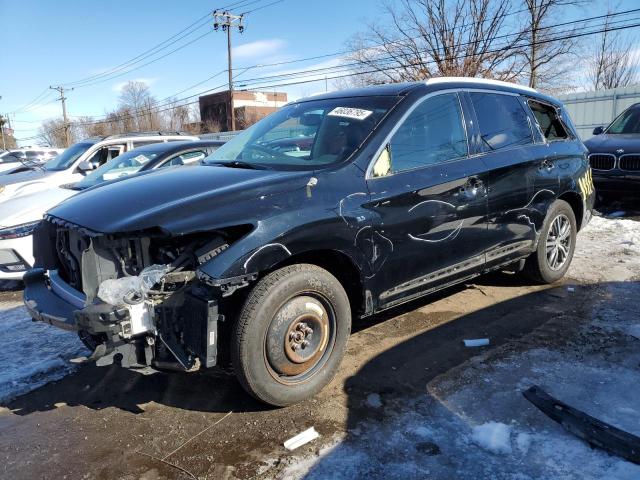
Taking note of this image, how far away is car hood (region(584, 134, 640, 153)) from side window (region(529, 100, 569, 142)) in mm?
4304

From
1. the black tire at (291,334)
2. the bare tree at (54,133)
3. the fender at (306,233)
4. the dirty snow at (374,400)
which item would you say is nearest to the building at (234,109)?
the bare tree at (54,133)

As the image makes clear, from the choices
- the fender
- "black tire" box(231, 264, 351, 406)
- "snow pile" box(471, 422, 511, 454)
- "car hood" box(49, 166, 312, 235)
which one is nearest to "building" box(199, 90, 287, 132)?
"car hood" box(49, 166, 312, 235)

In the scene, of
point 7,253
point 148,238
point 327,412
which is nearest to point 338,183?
point 148,238

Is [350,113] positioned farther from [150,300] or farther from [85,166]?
[85,166]

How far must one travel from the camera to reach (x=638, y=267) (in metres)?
5.95

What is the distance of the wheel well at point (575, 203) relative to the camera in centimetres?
523

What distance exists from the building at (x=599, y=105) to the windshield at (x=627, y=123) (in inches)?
271

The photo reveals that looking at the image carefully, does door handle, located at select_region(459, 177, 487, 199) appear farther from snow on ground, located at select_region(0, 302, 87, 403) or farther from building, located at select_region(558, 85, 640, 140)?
building, located at select_region(558, 85, 640, 140)

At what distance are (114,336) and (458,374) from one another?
2216 millimetres

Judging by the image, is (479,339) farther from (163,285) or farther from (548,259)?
(163,285)

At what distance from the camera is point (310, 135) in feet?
12.7

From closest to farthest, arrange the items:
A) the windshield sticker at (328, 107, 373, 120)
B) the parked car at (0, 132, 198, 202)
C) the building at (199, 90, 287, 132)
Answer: the windshield sticker at (328, 107, 373, 120)
the parked car at (0, 132, 198, 202)
the building at (199, 90, 287, 132)

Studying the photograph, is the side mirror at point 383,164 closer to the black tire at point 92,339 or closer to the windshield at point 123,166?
the black tire at point 92,339

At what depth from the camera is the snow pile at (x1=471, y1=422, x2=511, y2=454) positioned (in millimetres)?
2695
